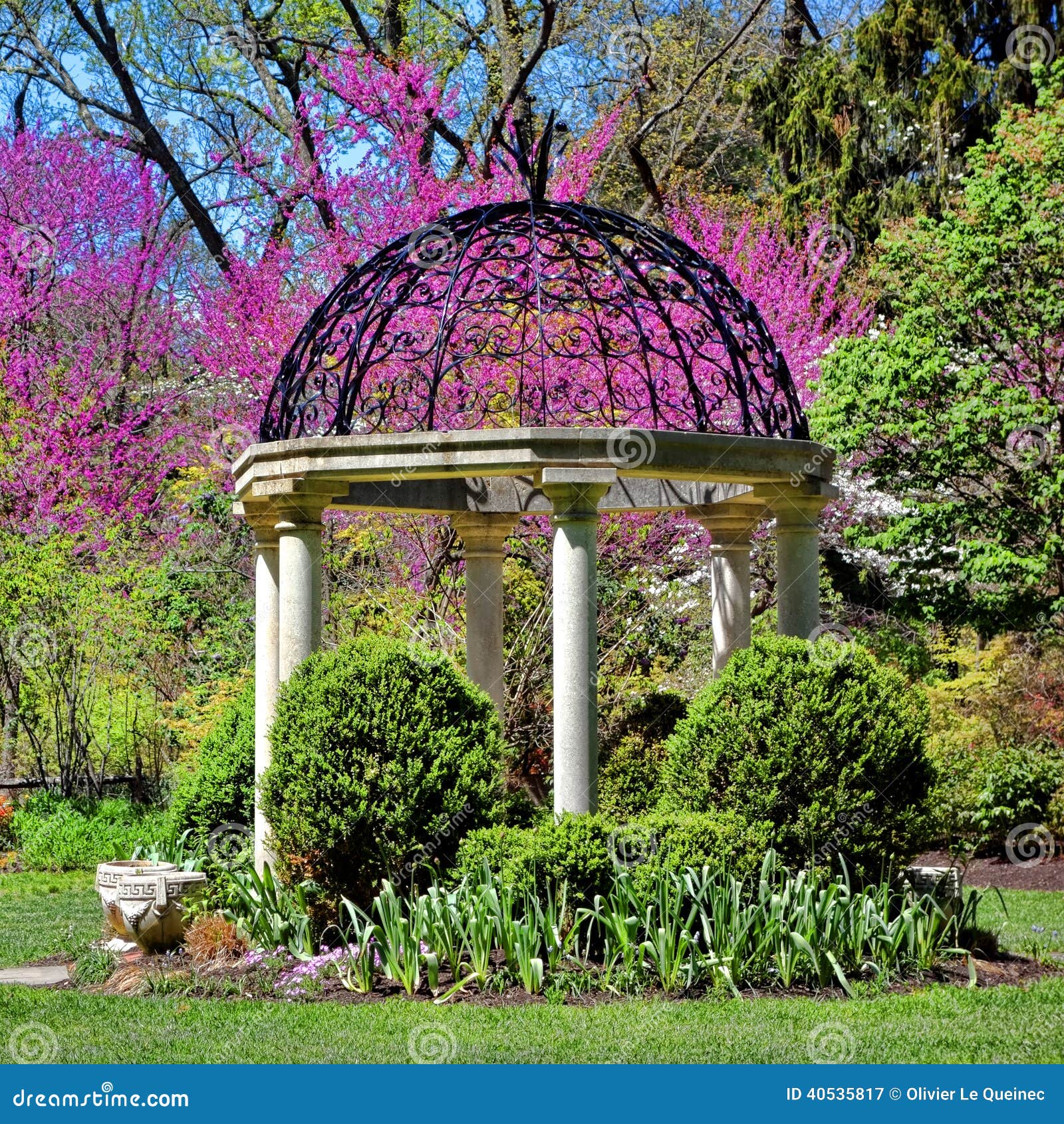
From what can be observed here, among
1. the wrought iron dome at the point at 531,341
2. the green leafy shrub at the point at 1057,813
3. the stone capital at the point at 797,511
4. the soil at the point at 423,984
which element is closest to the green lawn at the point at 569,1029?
the soil at the point at 423,984

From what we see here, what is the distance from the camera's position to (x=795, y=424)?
898cm

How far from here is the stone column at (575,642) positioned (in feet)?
25.8

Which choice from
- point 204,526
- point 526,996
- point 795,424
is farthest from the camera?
point 204,526

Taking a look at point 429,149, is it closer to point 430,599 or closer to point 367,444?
point 430,599

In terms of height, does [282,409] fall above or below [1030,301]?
below

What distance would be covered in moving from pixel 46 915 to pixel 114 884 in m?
2.49

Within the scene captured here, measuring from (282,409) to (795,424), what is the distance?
11.3 feet

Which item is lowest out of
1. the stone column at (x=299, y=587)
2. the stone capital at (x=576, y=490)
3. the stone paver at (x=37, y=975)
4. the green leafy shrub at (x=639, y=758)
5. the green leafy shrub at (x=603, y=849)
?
the stone paver at (x=37, y=975)

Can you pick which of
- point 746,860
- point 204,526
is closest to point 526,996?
point 746,860

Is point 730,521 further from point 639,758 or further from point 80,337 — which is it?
point 80,337

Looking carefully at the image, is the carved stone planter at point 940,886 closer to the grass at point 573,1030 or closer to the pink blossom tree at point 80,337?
the grass at point 573,1030

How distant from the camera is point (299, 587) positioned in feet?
27.5

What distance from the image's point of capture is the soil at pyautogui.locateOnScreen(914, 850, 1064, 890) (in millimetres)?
12477

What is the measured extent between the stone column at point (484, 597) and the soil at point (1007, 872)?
478 centimetres
